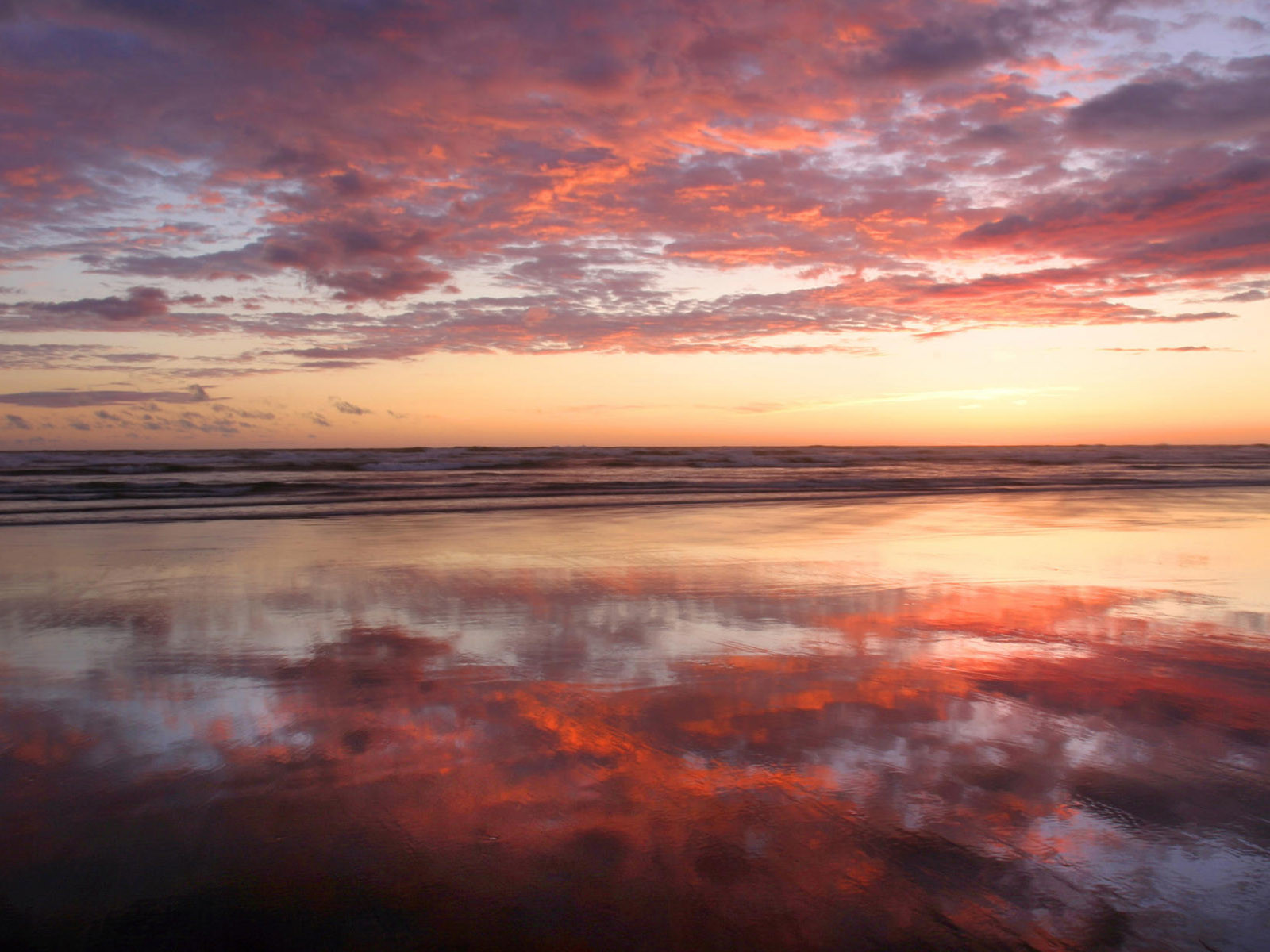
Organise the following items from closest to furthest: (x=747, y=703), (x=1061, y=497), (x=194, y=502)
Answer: (x=747, y=703) → (x=194, y=502) → (x=1061, y=497)

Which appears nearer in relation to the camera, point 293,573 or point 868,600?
point 868,600

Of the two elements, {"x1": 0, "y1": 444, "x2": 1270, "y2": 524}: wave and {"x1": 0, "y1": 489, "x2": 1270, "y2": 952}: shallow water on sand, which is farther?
{"x1": 0, "y1": 444, "x2": 1270, "y2": 524}: wave

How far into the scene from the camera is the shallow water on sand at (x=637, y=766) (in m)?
2.28

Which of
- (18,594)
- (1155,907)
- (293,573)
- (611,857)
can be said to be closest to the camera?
(1155,907)

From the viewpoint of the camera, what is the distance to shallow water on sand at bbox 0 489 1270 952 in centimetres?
228

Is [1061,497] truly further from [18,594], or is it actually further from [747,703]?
[18,594]

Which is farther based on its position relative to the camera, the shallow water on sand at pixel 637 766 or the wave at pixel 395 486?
the wave at pixel 395 486

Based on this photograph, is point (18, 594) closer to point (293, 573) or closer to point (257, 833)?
point (293, 573)

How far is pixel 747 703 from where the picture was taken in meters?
3.93

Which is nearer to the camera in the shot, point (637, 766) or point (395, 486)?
point (637, 766)

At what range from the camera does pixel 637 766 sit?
10.6 feet

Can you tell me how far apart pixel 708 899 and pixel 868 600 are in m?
4.35

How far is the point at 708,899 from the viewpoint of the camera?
2328 mm

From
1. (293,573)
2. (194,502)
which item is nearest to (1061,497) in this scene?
(293,573)
